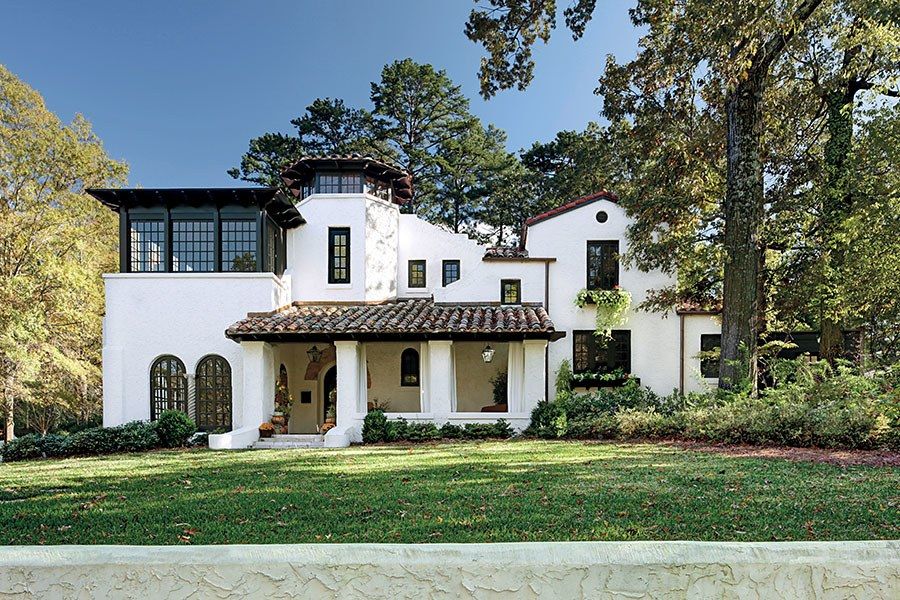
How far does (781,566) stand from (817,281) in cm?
1582

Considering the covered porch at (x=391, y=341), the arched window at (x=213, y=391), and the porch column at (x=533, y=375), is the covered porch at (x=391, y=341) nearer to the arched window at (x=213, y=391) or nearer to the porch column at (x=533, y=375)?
the porch column at (x=533, y=375)

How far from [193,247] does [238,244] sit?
1.31m

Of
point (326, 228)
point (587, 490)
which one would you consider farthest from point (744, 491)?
point (326, 228)

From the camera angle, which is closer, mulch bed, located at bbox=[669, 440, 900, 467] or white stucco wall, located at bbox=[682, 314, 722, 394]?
mulch bed, located at bbox=[669, 440, 900, 467]

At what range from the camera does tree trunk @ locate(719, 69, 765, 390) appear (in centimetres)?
1360

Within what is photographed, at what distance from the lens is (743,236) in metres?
13.7

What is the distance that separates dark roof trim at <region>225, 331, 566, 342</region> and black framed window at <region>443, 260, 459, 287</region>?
6.22 metres

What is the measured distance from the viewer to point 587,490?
6816 mm

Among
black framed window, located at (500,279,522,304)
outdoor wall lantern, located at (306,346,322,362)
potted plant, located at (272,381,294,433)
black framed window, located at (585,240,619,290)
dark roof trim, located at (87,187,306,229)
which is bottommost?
potted plant, located at (272,381,294,433)

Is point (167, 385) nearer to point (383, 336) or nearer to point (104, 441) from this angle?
point (104, 441)

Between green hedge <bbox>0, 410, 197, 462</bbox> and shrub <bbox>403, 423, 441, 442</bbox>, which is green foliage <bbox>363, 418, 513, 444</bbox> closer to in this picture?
shrub <bbox>403, 423, 441, 442</bbox>

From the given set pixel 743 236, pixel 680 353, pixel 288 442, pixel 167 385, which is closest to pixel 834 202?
pixel 743 236

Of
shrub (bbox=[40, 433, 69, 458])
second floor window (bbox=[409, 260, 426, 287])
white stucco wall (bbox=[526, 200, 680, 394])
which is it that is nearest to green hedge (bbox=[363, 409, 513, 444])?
white stucco wall (bbox=[526, 200, 680, 394])

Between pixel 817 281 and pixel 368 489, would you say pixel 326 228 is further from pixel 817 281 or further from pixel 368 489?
pixel 817 281
